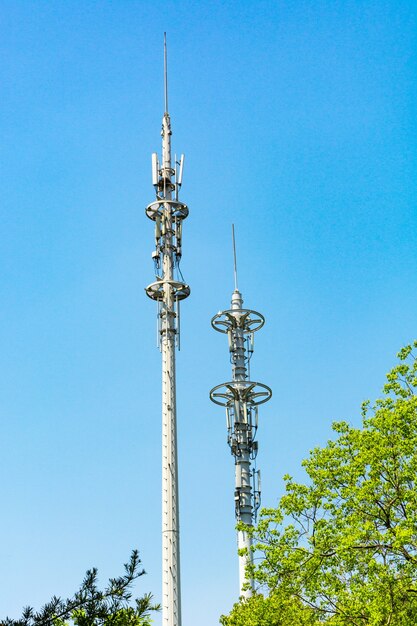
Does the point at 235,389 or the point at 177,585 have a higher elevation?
the point at 235,389

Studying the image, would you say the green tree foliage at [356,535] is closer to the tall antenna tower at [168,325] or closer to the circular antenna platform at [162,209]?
the tall antenna tower at [168,325]

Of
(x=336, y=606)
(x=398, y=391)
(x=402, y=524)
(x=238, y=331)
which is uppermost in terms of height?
(x=238, y=331)

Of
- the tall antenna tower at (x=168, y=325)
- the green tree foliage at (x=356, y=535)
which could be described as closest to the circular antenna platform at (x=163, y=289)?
the tall antenna tower at (x=168, y=325)

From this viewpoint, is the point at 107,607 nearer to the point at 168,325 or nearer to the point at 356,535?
the point at 356,535

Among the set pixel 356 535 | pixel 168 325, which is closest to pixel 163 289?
pixel 168 325

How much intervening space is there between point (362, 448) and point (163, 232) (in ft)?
64.7

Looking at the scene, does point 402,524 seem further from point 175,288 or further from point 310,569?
point 175,288

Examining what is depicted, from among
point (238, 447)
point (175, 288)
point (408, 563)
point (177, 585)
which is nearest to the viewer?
point (408, 563)

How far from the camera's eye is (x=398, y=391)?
82.5 ft

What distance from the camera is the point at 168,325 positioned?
3850 cm

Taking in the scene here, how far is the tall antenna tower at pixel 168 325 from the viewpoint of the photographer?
3259cm

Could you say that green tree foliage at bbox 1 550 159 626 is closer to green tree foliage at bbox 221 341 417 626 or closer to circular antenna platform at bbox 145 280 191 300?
green tree foliage at bbox 221 341 417 626

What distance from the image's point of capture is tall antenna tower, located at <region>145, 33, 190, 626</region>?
3259cm

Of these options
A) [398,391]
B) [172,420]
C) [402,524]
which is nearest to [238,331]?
[172,420]
